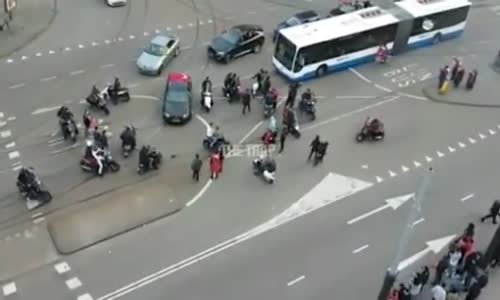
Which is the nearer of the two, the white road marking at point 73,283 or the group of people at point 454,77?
the white road marking at point 73,283

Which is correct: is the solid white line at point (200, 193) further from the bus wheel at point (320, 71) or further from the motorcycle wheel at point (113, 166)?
the bus wheel at point (320, 71)

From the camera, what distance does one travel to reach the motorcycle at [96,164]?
25859 mm

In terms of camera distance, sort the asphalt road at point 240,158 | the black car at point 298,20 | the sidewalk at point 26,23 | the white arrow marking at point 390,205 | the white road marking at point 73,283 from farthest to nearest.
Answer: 1. the black car at point 298,20
2. the sidewalk at point 26,23
3. the white arrow marking at point 390,205
4. the asphalt road at point 240,158
5. the white road marking at point 73,283

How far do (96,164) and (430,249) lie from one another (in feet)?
44.1

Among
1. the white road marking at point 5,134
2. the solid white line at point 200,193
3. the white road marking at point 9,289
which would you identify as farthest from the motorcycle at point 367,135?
the white road marking at point 9,289

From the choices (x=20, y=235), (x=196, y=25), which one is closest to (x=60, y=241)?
(x=20, y=235)

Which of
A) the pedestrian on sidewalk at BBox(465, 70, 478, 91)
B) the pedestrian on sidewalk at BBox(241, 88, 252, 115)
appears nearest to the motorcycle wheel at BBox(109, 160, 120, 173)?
the pedestrian on sidewalk at BBox(241, 88, 252, 115)

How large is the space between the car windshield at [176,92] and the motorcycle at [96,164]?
4361 mm

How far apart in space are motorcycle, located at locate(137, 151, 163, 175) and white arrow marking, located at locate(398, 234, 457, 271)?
34.4 ft

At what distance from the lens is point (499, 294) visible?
22.7 m

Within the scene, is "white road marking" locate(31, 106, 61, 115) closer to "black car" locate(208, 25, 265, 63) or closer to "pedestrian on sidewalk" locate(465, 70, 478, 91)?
"black car" locate(208, 25, 265, 63)

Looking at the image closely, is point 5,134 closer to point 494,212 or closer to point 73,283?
point 73,283

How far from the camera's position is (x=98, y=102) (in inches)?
1147

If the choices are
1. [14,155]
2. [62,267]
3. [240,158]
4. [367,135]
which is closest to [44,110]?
[14,155]
